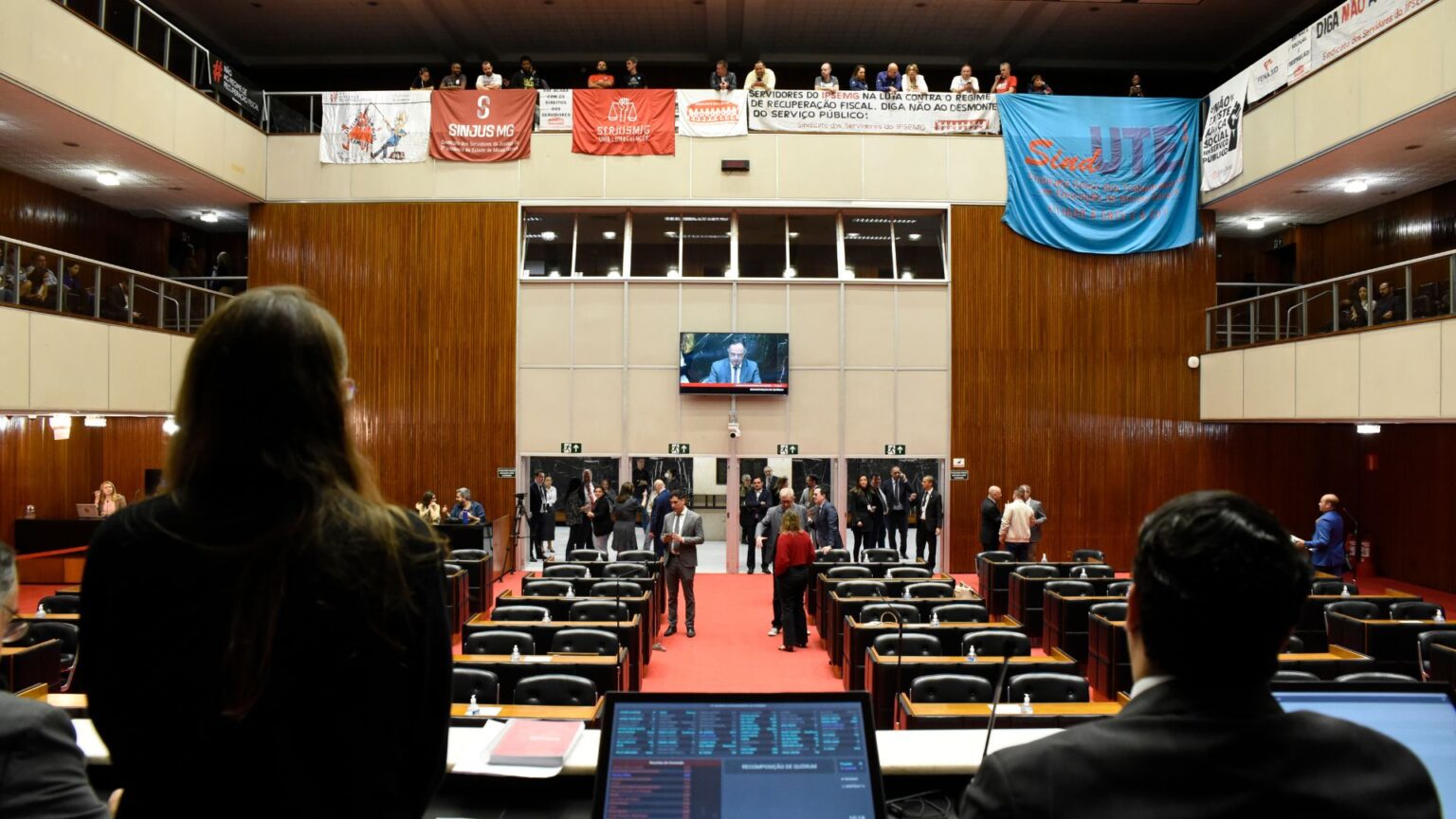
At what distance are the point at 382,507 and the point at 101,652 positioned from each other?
39cm

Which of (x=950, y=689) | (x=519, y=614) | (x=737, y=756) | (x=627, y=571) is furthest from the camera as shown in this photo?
(x=627, y=571)

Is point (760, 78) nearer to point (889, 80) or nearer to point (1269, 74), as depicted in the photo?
point (889, 80)

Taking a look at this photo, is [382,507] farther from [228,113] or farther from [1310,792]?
[228,113]

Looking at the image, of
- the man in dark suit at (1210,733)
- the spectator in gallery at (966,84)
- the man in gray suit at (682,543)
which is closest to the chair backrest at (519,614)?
the man in gray suit at (682,543)

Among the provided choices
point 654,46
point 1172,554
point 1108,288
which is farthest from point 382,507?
point 654,46

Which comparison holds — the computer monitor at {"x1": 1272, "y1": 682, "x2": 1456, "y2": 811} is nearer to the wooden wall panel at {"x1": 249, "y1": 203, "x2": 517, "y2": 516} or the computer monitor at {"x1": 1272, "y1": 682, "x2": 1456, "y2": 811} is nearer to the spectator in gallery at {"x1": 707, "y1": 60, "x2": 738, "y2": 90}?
the wooden wall panel at {"x1": 249, "y1": 203, "x2": 517, "y2": 516}

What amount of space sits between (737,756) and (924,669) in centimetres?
498

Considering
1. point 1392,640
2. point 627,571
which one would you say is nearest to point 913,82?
point 627,571

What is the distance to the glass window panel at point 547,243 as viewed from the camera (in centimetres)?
1552

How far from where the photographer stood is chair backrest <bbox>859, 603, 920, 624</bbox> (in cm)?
815

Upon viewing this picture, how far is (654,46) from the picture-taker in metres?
18.3

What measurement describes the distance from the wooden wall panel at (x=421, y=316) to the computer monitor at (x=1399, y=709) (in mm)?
14146

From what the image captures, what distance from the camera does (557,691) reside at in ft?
19.0

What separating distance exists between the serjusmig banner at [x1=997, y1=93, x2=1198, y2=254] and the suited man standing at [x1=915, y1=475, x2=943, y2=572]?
194 inches
